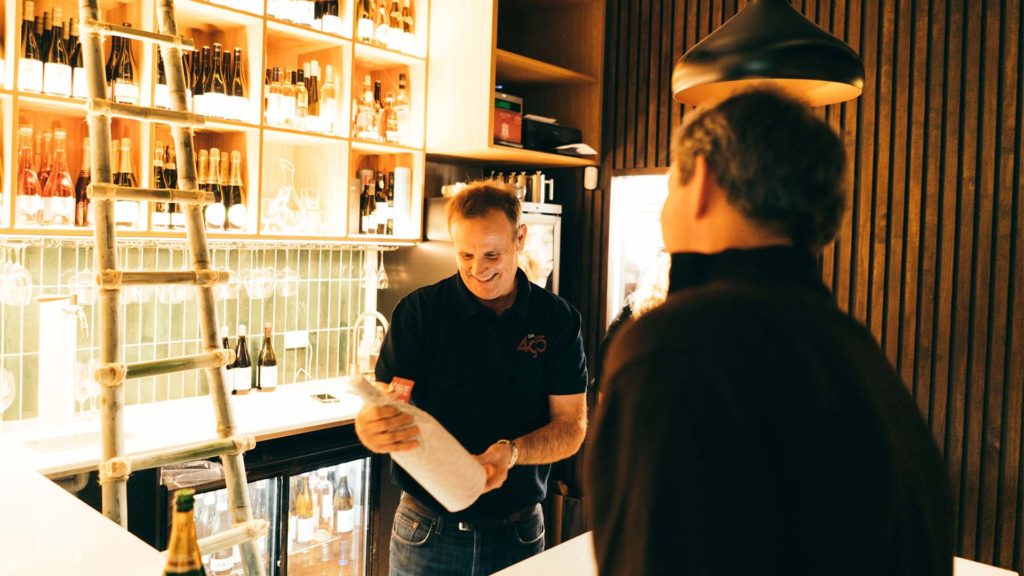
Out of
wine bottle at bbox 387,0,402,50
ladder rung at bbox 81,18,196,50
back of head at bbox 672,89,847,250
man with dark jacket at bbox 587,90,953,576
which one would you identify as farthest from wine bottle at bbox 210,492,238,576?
back of head at bbox 672,89,847,250

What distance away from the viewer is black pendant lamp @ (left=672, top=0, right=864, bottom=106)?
4.80ft

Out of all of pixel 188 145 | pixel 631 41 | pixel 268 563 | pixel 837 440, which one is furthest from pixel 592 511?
pixel 631 41

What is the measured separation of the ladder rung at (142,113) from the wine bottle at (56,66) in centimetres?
103

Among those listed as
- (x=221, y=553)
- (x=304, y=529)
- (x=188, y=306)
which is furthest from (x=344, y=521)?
(x=188, y=306)

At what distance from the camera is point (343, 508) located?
3.34 meters

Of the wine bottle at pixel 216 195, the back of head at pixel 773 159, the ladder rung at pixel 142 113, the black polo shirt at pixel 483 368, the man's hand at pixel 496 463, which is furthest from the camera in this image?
the wine bottle at pixel 216 195

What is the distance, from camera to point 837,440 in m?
0.72

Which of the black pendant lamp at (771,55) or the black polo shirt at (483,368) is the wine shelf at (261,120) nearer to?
the black polo shirt at (483,368)

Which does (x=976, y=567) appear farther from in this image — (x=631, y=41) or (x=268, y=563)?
(x=631, y=41)

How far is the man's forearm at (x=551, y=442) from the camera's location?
1.86 metres

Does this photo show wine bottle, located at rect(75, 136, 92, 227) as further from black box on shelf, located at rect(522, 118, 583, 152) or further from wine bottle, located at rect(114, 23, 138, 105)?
black box on shelf, located at rect(522, 118, 583, 152)

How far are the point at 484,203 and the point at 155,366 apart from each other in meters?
0.87

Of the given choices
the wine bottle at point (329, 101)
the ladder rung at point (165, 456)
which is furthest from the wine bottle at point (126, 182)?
the ladder rung at point (165, 456)

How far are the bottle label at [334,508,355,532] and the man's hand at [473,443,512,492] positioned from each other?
1780 millimetres
